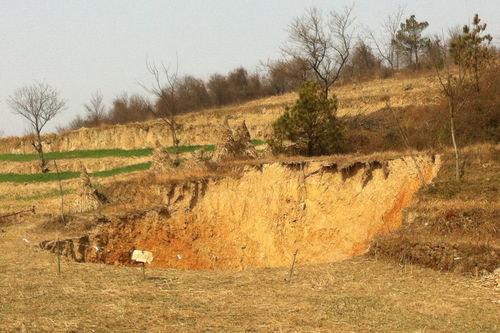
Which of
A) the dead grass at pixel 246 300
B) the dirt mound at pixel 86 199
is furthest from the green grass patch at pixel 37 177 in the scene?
the dead grass at pixel 246 300

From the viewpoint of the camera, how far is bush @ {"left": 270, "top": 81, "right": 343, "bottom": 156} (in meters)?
27.7

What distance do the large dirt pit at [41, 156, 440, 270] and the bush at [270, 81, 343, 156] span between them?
4.01 m

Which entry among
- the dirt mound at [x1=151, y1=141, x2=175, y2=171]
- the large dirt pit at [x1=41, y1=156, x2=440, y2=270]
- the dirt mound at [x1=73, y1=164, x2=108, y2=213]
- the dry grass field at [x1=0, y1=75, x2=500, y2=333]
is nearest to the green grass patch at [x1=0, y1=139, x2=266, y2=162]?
the dry grass field at [x1=0, y1=75, x2=500, y2=333]

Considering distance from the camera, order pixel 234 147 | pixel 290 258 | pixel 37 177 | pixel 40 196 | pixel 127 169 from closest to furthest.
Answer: pixel 290 258 < pixel 234 147 < pixel 40 196 < pixel 127 169 < pixel 37 177

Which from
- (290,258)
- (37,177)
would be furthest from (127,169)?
(290,258)

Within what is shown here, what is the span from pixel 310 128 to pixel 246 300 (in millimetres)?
16223

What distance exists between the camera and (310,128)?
91.2 feet

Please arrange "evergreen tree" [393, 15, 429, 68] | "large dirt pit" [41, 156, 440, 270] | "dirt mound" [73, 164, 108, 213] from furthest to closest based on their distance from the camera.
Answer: "evergreen tree" [393, 15, 429, 68] < "dirt mound" [73, 164, 108, 213] < "large dirt pit" [41, 156, 440, 270]

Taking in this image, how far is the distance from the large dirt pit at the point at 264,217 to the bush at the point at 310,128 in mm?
4010

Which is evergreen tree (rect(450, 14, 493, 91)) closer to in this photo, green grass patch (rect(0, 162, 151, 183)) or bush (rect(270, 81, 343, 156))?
bush (rect(270, 81, 343, 156))

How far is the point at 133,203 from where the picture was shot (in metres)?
25.0

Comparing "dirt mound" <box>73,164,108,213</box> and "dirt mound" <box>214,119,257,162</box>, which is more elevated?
"dirt mound" <box>214,119,257,162</box>

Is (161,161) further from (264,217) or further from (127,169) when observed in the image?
(127,169)

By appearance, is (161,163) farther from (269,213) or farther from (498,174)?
(498,174)
